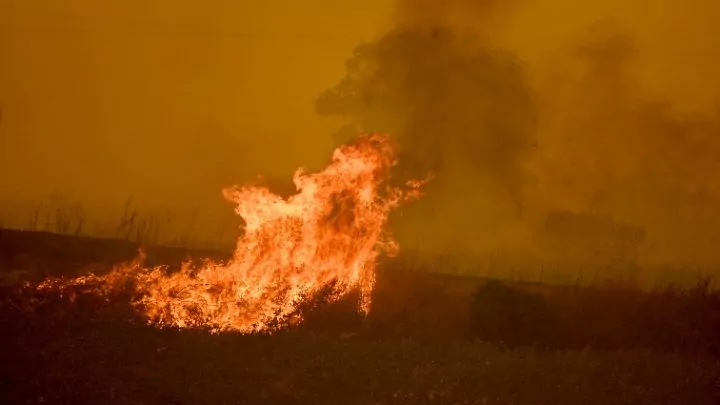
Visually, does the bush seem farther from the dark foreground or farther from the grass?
the dark foreground

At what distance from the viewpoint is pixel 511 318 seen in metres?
19.9

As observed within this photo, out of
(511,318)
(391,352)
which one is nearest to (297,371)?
(391,352)

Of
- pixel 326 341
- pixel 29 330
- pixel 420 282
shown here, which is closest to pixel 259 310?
pixel 326 341

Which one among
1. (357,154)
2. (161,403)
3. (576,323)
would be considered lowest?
(161,403)

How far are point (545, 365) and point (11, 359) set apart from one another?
30.1 feet

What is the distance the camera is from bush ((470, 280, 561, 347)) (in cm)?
1983

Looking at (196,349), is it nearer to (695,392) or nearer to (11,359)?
(11,359)

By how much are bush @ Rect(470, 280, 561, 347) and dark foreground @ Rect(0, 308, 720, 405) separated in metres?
1.87

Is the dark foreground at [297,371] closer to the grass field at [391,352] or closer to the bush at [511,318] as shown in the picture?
the grass field at [391,352]

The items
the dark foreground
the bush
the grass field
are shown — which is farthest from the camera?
the bush

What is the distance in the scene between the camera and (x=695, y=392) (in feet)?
47.9

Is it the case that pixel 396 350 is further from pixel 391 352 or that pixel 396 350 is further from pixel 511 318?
pixel 511 318

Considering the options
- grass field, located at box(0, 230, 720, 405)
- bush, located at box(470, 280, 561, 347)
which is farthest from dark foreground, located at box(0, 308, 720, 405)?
bush, located at box(470, 280, 561, 347)

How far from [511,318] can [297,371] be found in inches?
304
